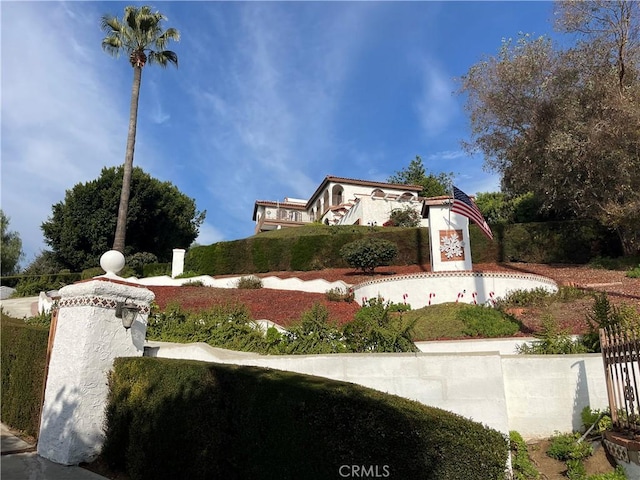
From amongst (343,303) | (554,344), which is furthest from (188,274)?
(554,344)

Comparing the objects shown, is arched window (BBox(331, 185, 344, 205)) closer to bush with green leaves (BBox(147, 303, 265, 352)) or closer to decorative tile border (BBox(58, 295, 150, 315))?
bush with green leaves (BBox(147, 303, 265, 352))

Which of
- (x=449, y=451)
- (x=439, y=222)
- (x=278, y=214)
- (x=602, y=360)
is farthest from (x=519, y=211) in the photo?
(x=278, y=214)

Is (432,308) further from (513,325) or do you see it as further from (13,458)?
(13,458)

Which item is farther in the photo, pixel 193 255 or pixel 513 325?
pixel 193 255

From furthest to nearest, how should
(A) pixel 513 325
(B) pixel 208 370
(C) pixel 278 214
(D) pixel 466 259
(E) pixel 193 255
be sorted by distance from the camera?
(C) pixel 278 214
(E) pixel 193 255
(D) pixel 466 259
(A) pixel 513 325
(B) pixel 208 370

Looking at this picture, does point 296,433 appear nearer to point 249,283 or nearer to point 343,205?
point 249,283

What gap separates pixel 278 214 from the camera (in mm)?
58562

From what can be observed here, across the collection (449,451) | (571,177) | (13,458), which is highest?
(571,177)

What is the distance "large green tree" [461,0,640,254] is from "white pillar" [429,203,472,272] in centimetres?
611

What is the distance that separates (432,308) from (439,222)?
4.45 metres

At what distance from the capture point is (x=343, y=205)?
46344 millimetres

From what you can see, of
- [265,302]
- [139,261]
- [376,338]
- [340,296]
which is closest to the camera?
[376,338]

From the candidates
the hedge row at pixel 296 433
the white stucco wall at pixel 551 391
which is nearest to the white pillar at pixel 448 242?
the white stucco wall at pixel 551 391
